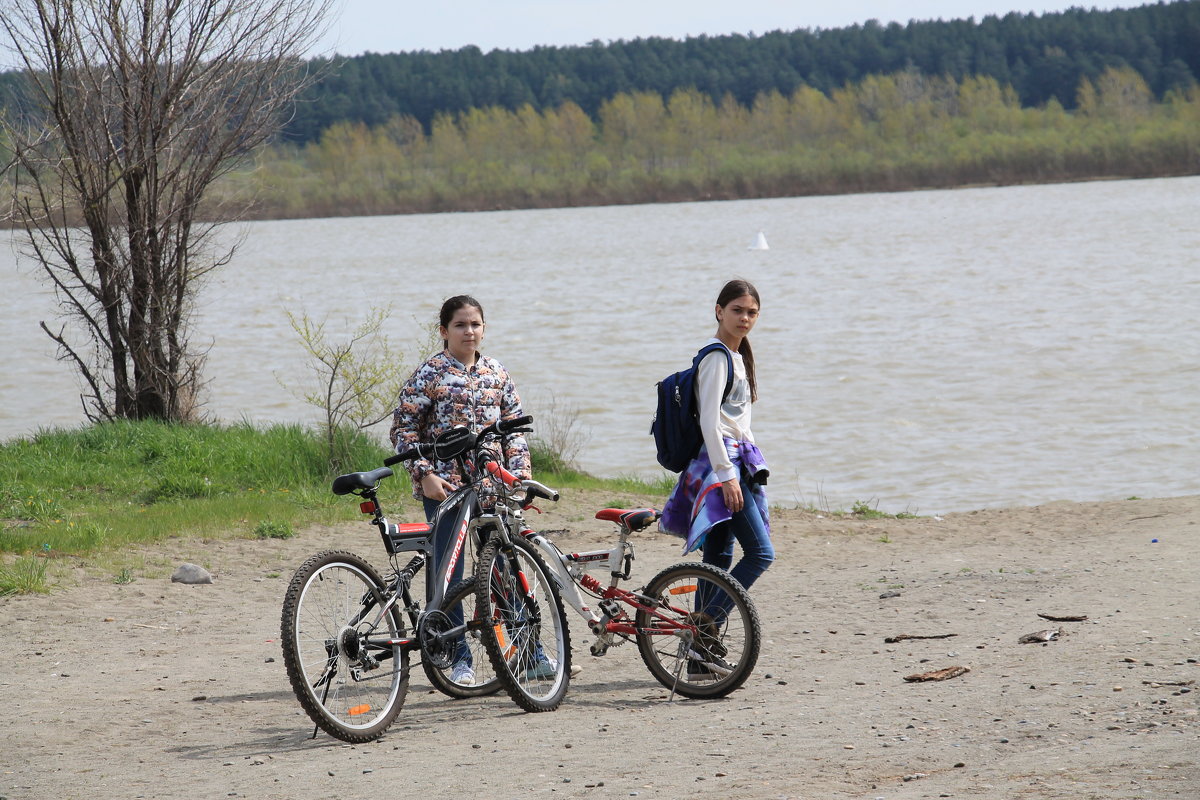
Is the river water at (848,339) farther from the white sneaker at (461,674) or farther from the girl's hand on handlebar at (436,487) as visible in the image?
the girl's hand on handlebar at (436,487)

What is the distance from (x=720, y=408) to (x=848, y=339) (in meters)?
24.4

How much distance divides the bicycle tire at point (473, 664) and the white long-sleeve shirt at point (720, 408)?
119cm

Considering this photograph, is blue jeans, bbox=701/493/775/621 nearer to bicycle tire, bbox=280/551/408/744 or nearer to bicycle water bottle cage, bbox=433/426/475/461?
bicycle water bottle cage, bbox=433/426/475/461

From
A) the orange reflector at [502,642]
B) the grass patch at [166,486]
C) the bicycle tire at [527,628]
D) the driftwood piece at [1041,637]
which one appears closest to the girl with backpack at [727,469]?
the bicycle tire at [527,628]

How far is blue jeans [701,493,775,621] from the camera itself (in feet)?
20.4

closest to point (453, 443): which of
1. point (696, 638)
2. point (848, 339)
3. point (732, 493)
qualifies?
point (732, 493)

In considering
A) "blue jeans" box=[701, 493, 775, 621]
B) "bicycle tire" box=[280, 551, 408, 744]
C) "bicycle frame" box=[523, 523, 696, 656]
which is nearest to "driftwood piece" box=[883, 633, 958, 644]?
"blue jeans" box=[701, 493, 775, 621]

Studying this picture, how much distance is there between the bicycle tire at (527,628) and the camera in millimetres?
5793

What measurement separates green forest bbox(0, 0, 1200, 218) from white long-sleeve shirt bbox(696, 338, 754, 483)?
88917 millimetres

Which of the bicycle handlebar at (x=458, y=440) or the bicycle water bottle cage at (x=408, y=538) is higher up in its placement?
the bicycle handlebar at (x=458, y=440)

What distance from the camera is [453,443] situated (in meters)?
5.76

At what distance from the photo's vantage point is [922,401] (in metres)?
21.5

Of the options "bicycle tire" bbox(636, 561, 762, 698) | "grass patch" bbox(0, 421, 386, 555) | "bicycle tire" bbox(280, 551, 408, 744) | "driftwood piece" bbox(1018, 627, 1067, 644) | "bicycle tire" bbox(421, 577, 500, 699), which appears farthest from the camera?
"grass patch" bbox(0, 421, 386, 555)

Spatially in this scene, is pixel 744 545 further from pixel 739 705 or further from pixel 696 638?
pixel 739 705
